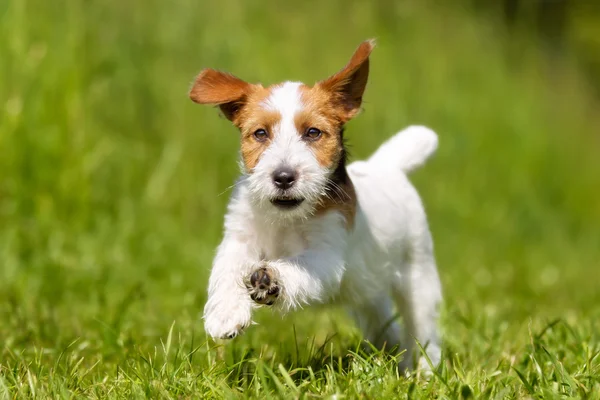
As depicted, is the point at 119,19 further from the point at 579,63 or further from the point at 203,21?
the point at 579,63

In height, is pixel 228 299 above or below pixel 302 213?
below

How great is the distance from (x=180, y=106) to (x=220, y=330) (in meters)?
5.02

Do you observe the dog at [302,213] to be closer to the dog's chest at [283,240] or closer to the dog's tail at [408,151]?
the dog's chest at [283,240]

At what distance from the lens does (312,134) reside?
152 inches

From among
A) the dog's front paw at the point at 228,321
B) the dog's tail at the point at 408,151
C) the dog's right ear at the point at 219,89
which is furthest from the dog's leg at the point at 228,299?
the dog's tail at the point at 408,151

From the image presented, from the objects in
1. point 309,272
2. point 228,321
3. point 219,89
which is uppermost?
point 219,89

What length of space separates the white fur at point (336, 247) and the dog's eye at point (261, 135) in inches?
2.5

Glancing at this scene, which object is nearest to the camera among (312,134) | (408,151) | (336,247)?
(312,134)

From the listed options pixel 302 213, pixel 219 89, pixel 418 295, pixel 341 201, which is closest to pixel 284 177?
pixel 302 213

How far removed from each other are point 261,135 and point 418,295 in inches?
61.8

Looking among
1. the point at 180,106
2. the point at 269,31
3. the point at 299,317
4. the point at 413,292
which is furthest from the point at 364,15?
the point at 413,292

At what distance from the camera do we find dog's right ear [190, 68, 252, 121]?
4.02m

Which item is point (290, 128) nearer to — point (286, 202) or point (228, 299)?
point (286, 202)

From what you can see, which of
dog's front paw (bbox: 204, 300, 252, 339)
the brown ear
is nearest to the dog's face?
the brown ear
